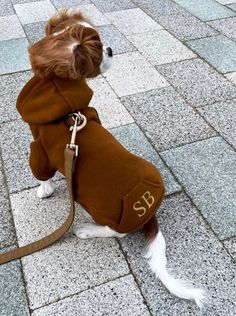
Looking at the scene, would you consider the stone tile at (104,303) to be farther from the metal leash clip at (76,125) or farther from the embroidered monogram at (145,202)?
the metal leash clip at (76,125)

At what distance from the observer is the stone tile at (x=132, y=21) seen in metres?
4.63

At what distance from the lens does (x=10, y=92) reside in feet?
12.0

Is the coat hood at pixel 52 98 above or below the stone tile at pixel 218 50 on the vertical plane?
above

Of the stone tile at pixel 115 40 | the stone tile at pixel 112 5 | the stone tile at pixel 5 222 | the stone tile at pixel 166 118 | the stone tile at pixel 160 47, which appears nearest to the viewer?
the stone tile at pixel 5 222

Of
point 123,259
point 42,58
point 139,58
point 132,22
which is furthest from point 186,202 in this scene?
point 132,22

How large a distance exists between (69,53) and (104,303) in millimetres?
1264

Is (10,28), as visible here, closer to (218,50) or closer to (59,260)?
(218,50)

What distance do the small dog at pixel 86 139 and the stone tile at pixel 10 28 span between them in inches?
109

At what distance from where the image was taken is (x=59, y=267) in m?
2.20

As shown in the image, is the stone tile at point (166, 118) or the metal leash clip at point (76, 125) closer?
the metal leash clip at point (76, 125)

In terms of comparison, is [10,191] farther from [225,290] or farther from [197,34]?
[197,34]

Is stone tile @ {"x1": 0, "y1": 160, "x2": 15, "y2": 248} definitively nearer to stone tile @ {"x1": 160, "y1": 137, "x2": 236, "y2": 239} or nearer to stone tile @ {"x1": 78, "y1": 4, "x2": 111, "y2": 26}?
stone tile @ {"x1": 160, "y1": 137, "x2": 236, "y2": 239}

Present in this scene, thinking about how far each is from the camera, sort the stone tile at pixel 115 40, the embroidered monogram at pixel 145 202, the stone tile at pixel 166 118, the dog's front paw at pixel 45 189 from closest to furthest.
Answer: the embroidered monogram at pixel 145 202
the dog's front paw at pixel 45 189
the stone tile at pixel 166 118
the stone tile at pixel 115 40

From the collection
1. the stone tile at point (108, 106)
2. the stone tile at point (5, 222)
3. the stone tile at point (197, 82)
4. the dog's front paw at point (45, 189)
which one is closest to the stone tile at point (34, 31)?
the stone tile at point (108, 106)
